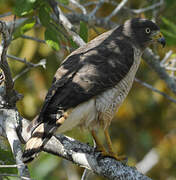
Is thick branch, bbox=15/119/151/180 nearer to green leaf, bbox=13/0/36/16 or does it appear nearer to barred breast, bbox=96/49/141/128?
barred breast, bbox=96/49/141/128

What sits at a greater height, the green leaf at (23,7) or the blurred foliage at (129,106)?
the green leaf at (23,7)

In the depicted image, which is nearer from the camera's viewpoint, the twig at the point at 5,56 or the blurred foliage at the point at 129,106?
the twig at the point at 5,56

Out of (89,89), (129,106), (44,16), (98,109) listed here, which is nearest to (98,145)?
(98,109)

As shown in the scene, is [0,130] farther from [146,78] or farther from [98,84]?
[146,78]

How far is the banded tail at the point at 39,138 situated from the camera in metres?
3.57

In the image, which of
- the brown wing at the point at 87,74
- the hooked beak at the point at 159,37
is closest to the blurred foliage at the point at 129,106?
the hooked beak at the point at 159,37

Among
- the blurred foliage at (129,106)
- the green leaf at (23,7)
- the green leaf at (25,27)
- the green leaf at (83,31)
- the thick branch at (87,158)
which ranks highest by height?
the green leaf at (23,7)

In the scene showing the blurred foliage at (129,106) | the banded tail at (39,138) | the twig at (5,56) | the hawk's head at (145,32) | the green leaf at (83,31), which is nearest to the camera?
A: the twig at (5,56)

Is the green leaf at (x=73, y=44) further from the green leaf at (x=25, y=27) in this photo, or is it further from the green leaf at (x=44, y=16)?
the green leaf at (x=25, y=27)

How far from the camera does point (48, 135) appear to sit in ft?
12.4

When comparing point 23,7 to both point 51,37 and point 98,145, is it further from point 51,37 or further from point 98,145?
point 98,145

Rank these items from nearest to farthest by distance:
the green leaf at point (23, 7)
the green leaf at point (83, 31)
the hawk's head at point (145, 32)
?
the green leaf at point (23, 7) → the green leaf at point (83, 31) → the hawk's head at point (145, 32)

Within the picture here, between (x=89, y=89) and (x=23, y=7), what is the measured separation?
1.04 metres

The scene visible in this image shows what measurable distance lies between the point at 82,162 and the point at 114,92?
2.63ft
